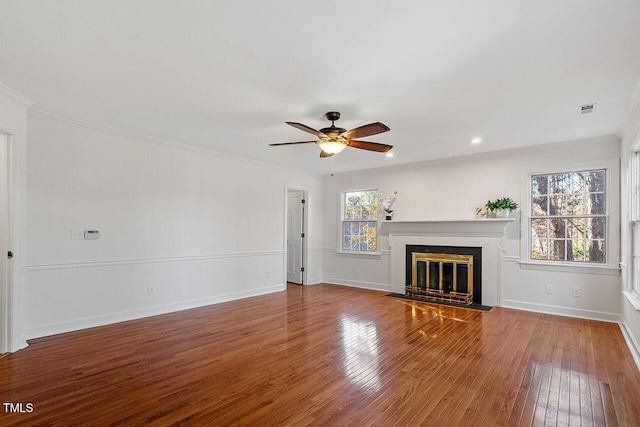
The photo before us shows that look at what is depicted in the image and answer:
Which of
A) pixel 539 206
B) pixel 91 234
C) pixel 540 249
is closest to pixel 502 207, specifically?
pixel 539 206

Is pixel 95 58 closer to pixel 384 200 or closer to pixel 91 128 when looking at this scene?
pixel 91 128

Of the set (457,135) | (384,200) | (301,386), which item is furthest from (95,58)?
(384,200)

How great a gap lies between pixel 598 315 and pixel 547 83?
3.58 meters

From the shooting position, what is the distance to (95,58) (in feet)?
8.53

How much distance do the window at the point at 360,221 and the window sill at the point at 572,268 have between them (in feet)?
9.16

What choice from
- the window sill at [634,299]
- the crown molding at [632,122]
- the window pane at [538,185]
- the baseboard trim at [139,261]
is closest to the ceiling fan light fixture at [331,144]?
the crown molding at [632,122]

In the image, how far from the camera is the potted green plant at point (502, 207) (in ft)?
17.4

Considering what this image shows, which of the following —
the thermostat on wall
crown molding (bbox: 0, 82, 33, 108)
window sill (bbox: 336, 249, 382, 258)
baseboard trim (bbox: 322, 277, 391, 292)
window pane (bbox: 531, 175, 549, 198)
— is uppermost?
crown molding (bbox: 0, 82, 33, 108)

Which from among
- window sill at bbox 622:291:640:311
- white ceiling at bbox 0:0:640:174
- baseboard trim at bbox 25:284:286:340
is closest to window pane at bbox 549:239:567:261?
window sill at bbox 622:291:640:311

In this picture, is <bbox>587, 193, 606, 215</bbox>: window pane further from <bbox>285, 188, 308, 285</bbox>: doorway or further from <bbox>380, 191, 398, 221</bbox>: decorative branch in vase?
<bbox>285, 188, 308, 285</bbox>: doorway

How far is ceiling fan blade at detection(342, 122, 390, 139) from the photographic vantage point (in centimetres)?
316

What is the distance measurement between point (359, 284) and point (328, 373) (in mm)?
4352

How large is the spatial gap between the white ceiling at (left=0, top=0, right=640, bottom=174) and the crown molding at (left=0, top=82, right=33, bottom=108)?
8cm

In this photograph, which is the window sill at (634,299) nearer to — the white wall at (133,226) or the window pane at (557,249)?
the window pane at (557,249)
